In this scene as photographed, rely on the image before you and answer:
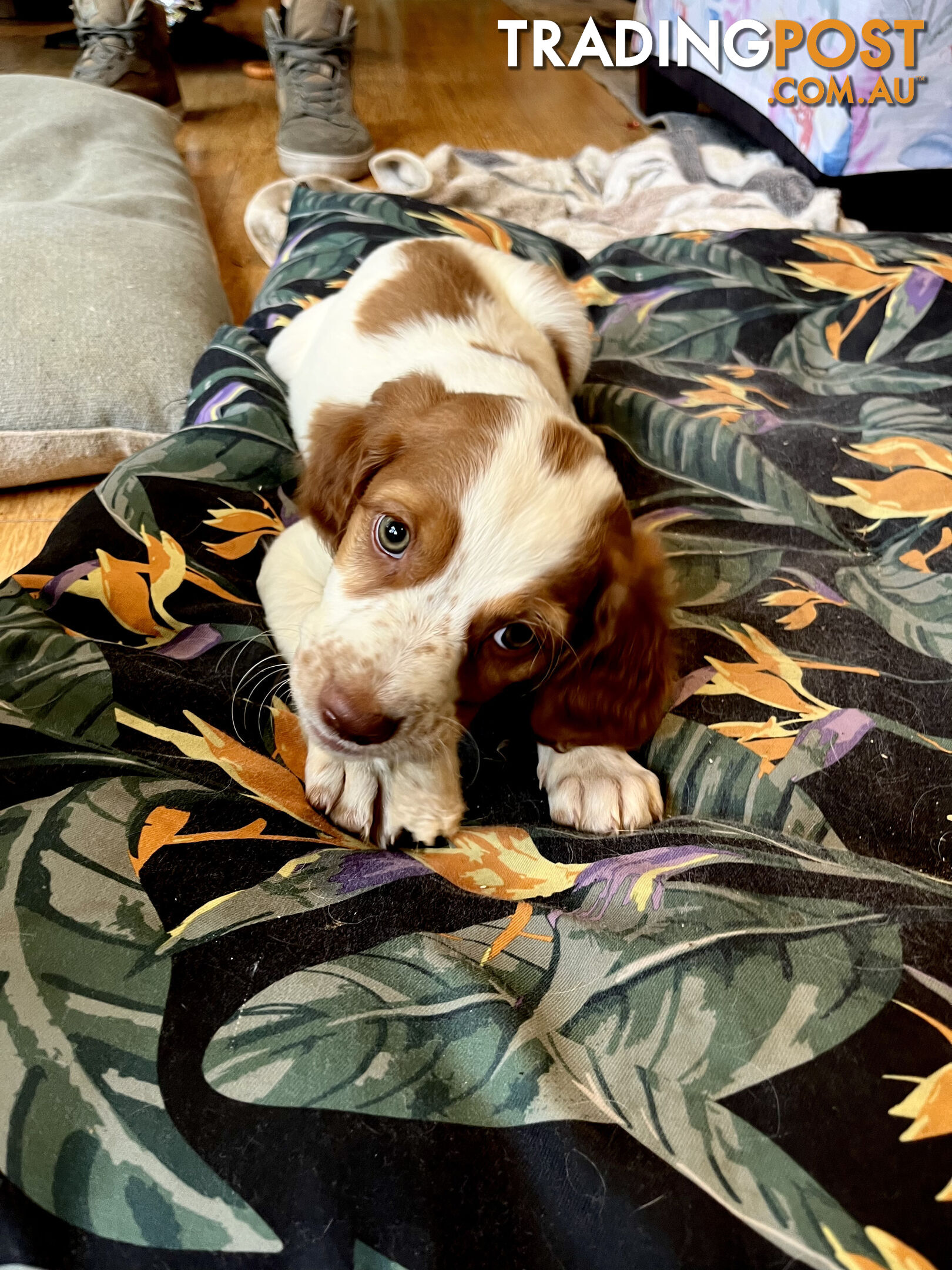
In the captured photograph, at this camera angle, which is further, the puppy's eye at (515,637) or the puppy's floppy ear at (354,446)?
the puppy's floppy ear at (354,446)

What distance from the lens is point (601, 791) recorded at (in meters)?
1.29

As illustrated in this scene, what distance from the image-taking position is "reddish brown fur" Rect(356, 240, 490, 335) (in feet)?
5.98

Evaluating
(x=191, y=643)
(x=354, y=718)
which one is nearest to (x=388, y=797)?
(x=354, y=718)

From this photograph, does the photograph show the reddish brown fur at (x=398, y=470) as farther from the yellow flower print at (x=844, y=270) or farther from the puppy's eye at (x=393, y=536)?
the yellow flower print at (x=844, y=270)

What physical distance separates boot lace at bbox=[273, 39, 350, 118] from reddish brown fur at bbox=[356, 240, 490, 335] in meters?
2.88

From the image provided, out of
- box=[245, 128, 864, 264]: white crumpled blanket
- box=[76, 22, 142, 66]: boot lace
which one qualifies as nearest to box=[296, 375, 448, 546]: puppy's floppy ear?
box=[245, 128, 864, 264]: white crumpled blanket

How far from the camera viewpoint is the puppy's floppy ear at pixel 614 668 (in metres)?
1.32

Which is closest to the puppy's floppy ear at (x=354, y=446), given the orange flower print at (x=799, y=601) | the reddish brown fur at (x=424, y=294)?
the reddish brown fur at (x=424, y=294)

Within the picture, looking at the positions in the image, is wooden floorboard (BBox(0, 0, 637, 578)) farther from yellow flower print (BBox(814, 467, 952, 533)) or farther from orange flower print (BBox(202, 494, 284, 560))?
yellow flower print (BBox(814, 467, 952, 533))

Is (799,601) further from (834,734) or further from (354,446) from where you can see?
(354,446)

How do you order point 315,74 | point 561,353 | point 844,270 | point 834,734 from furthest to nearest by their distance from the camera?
1. point 315,74
2. point 844,270
3. point 561,353
4. point 834,734

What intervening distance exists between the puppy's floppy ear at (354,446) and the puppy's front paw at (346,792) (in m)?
0.39

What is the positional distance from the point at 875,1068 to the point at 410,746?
636 millimetres

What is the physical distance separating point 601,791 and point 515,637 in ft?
0.83
